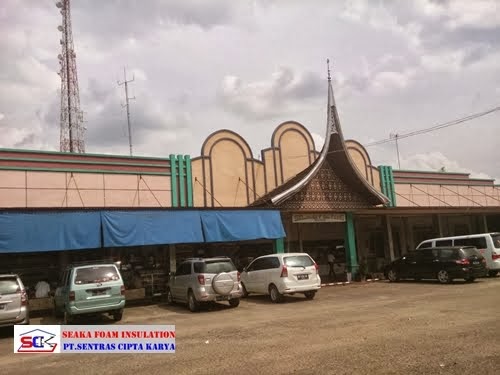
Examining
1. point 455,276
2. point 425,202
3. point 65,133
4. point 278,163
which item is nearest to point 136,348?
point 455,276

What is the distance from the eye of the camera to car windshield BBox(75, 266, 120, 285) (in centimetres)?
1341

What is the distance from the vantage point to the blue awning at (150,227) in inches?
698

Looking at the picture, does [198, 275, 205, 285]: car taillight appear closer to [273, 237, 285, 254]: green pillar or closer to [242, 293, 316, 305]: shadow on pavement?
[242, 293, 316, 305]: shadow on pavement

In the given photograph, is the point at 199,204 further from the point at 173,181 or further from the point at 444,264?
the point at 444,264

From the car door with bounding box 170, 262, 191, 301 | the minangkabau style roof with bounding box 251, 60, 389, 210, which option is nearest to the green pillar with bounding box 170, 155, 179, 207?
the minangkabau style roof with bounding box 251, 60, 389, 210

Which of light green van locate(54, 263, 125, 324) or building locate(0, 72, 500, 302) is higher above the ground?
building locate(0, 72, 500, 302)

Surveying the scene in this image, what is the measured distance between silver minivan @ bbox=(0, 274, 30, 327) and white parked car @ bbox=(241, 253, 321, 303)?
8069mm

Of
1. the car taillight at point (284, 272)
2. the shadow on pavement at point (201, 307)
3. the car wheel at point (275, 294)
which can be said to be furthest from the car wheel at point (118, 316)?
the car taillight at point (284, 272)

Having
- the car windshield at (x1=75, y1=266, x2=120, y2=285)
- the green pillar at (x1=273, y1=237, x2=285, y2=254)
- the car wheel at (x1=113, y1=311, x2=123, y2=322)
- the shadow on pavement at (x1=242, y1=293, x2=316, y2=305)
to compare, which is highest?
the green pillar at (x1=273, y1=237, x2=285, y2=254)

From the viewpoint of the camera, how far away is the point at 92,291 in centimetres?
1330

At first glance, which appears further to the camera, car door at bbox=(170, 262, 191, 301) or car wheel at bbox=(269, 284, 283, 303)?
car wheel at bbox=(269, 284, 283, 303)

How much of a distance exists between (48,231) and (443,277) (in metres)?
15.5

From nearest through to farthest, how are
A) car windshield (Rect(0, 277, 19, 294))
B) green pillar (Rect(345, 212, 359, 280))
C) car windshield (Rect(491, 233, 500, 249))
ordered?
car windshield (Rect(0, 277, 19, 294))
car windshield (Rect(491, 233, 500, 249))
green pillar (Rect(345, 212, 359, 280))

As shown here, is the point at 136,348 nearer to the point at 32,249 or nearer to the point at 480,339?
the point at 480,339
